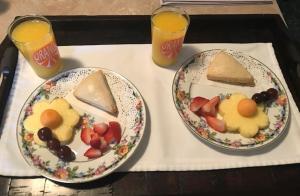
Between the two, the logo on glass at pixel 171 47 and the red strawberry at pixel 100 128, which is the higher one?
the logo on glass at pixel 171 47

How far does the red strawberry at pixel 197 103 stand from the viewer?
0.84 m

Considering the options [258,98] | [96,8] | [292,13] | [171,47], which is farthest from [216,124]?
[292,13]

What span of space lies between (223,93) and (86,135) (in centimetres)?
41

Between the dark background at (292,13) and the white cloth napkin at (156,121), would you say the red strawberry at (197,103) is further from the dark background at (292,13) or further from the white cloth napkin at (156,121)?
the dark background at (292,13)

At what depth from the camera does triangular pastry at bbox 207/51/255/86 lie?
91 cm

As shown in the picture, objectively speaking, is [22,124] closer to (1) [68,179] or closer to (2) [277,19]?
(1) [68,179]

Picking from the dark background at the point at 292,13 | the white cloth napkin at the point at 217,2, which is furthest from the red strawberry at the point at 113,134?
the dark background at the point at 292,13

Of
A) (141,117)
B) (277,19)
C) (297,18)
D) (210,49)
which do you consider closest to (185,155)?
(141,117)

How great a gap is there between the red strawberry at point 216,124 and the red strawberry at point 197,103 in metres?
0.04

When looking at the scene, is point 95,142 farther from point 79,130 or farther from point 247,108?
point 247,108

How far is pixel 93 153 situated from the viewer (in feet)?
2.47

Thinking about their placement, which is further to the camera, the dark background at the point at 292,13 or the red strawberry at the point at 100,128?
the dark background at the point at 292,13

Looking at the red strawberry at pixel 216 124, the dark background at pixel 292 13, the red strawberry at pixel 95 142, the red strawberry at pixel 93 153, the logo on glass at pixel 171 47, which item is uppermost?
the logo on glass at pixel 171 47

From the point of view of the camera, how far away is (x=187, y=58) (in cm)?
98
